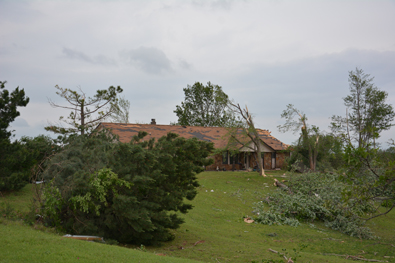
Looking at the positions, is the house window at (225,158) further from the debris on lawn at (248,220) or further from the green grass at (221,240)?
the debris on lawn at (248,220)

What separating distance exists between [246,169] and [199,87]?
22.3 metres

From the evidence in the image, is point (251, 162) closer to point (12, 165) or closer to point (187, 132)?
point (187, 132)

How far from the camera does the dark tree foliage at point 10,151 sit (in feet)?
54.7

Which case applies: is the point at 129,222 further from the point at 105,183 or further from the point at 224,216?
the point at 224,216

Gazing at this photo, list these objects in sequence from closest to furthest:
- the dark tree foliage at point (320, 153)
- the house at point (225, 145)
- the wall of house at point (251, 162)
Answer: the dark tree foliage at point (320, 153)
the house at point (225, 145)
the wall of house at point (251, 162)

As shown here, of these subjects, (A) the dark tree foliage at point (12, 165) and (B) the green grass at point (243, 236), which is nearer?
(B) the green grass at point (243, 236)

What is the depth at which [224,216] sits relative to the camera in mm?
17859

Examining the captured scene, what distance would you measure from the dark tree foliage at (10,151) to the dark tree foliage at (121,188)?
7.37 meters

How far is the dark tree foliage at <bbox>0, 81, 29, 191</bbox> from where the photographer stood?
16688mm

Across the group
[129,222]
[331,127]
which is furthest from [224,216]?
[331,127]

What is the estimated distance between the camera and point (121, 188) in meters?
10.5

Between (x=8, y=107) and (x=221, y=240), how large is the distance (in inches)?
549

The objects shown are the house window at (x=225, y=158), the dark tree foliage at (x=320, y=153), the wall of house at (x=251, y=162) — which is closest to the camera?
the dark tree foliage at (x=320, y=153)

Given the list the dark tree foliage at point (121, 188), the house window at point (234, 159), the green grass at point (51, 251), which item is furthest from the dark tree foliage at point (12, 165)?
the house window at point (234, 159)
